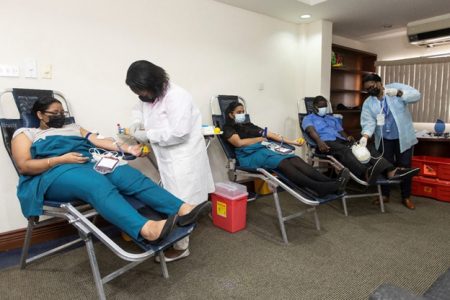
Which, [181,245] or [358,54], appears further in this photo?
[358,54]

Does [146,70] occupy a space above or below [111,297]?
above

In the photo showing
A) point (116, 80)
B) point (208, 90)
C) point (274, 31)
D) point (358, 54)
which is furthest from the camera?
point (358, 54)

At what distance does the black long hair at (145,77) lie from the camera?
5.86 ft

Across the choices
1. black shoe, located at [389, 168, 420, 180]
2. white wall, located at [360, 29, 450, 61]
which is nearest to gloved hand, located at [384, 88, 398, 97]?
black shoe, located at [389, 168, 420, 180]

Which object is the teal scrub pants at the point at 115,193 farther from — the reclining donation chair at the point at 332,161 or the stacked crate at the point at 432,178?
the stacked crate at the point at 432,178

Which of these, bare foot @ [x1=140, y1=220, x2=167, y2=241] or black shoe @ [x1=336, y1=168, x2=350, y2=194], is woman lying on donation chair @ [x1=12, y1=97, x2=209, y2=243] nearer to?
bare foot @ [x1=140, y1=220, x2=167, y2=241]

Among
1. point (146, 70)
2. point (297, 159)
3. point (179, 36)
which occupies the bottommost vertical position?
point (297, 159)

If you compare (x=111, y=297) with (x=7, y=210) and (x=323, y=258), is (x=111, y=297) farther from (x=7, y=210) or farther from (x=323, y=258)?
(x=323, y=258)

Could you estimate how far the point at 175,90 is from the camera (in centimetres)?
192

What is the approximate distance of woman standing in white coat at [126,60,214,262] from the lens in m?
1.83

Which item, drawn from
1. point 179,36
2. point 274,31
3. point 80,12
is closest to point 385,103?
point 274,31

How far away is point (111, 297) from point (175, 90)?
128 centimetres

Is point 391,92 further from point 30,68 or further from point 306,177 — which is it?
point 30,68

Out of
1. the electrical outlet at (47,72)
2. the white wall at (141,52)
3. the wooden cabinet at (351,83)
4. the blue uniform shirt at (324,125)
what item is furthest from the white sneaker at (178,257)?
the wooden cabinet at (351,83)
